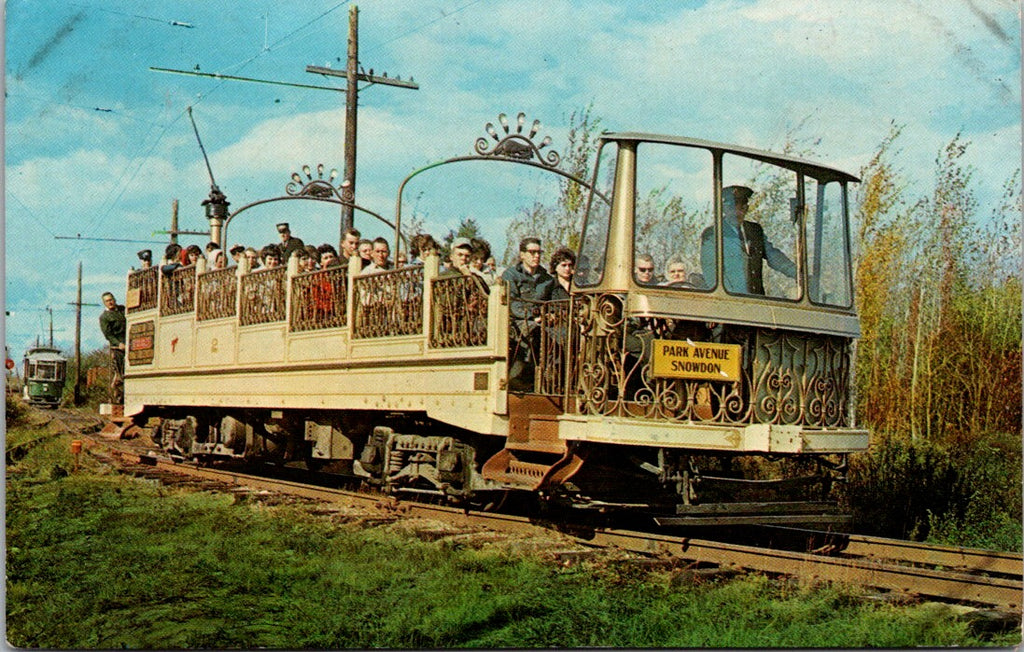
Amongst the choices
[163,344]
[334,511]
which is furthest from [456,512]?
[163,344]

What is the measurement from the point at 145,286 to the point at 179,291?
143 centimetres

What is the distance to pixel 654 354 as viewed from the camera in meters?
8.58

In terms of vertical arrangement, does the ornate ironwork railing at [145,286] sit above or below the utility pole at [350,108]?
below

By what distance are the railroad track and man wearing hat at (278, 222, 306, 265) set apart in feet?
Result: 16.0

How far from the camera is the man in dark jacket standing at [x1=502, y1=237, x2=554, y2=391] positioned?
9.90 m

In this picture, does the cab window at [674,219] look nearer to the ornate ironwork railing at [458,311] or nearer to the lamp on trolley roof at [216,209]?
the ornate ironwork railing at [458,311]

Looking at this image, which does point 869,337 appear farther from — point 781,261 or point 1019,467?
point 781,261

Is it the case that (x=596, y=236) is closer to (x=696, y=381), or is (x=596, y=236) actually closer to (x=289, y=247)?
(x=696, y=381)

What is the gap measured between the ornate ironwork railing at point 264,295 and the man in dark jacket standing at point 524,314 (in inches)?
167

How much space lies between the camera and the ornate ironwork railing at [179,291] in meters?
16.1

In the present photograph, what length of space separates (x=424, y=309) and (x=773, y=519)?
148 inches

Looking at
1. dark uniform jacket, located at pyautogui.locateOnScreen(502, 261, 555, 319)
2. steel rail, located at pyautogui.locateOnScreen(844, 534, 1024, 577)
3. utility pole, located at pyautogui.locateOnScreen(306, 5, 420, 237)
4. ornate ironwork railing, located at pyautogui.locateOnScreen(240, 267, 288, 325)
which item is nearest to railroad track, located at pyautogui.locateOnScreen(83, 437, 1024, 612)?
steel rail, located at pyautogui.locateOnScreen(844, 534, 1024, 577)

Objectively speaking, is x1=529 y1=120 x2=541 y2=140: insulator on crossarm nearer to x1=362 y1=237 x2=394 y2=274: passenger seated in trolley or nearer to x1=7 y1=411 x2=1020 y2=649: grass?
x1=362 y1=237 x2=394 y2=274: passenger seated in trolley

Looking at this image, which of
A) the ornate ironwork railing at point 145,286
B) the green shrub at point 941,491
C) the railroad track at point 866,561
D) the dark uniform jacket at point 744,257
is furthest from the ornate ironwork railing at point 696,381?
the ornate ironwork railing at point 145,286
